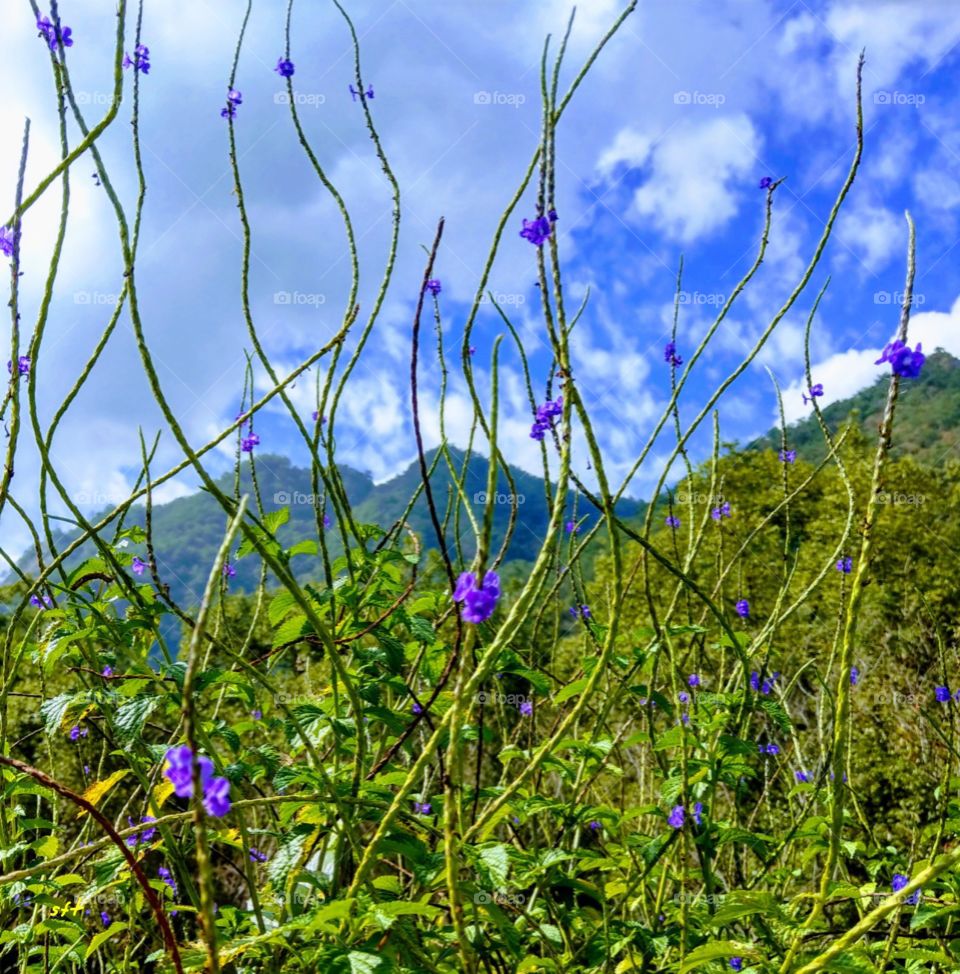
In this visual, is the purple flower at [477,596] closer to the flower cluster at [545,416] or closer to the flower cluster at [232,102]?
the flower cluster at [545,416]

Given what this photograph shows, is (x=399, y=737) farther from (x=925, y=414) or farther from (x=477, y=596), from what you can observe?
(x=925, y=414)

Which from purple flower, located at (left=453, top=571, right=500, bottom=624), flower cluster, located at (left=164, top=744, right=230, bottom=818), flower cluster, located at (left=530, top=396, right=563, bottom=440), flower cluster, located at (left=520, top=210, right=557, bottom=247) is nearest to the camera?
flower cluster, located at (left=164, top=744, right=230, bottom=818)

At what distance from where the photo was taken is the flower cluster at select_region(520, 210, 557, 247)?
113 centimetres

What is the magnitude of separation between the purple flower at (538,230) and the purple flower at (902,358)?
0.46m

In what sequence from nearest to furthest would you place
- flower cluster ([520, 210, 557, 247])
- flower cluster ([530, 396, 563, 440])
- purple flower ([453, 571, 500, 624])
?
purple flower ([453, 571, 500, 624]) → flower cluster ([520, 210, 557, 247]) → flower cluster ([530, 396, 563, 440])

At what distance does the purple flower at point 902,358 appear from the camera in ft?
3.51

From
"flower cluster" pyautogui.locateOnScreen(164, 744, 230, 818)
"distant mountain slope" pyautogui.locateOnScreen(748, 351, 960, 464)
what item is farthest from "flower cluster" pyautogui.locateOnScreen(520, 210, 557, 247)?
"distant mountain slope" pyautogui.locateOnScreen(748, 351, 960, 464)

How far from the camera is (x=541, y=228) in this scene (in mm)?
1158

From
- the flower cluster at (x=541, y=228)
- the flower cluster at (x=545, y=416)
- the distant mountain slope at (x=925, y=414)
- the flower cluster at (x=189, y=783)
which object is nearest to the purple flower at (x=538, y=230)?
the flower cluster at (x=541, y=228)

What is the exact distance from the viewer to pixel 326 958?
1.24 m

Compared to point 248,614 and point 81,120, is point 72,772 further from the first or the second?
point 81,120

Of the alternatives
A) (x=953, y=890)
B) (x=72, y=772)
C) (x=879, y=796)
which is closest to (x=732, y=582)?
(x=879, y=796)

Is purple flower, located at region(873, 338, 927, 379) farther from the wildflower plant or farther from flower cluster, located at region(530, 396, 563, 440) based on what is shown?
flower cluster, located at region(530, 396, 563, 440)

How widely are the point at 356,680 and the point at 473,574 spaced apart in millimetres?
880
